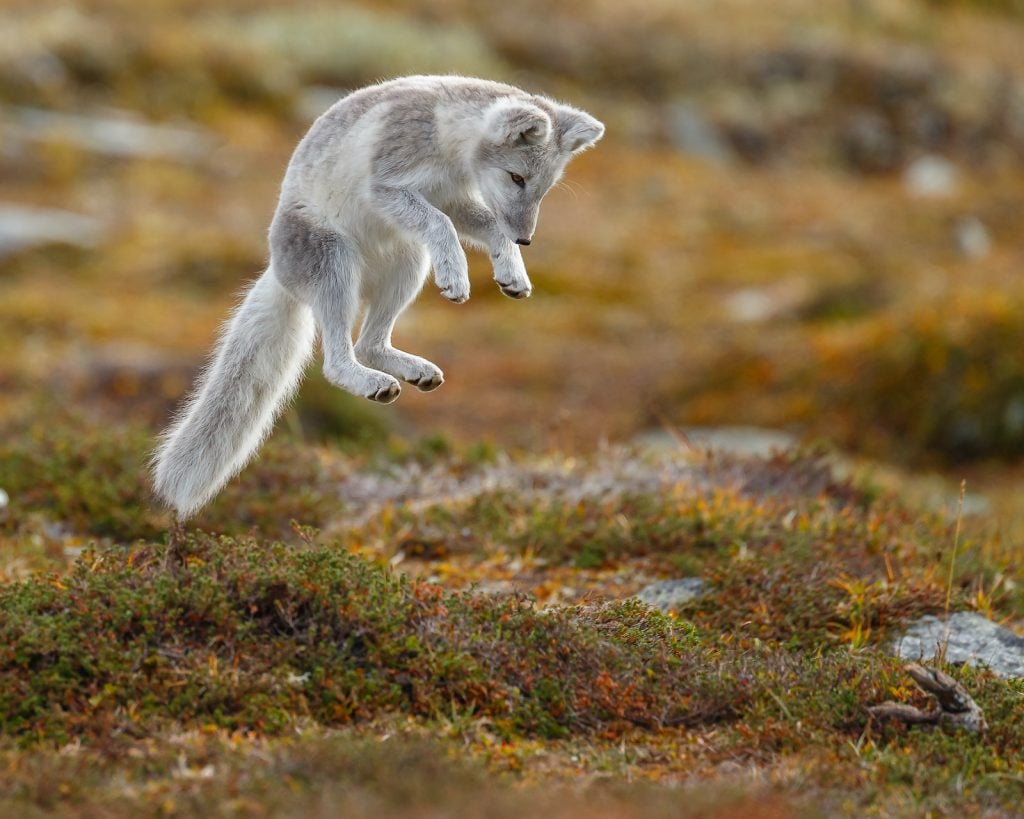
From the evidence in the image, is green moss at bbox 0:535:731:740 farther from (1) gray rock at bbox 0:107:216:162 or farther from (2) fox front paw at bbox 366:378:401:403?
(1) gray rock at bbox 0:107:216:162

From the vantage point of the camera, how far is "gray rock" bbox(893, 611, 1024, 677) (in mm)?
7691

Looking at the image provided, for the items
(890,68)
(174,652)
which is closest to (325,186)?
(174,652)

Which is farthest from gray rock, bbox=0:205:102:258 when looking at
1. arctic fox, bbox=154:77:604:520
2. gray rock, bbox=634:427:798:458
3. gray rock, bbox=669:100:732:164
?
arctic fox, bbox=154:77:604:520

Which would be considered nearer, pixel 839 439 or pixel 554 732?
pixel 554 732

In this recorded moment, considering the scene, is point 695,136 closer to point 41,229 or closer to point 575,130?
point 41,229

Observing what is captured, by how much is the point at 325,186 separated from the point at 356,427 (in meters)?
8.40

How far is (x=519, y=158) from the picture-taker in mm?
7082

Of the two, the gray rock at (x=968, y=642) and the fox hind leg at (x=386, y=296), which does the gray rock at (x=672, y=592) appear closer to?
the gray rock at (x=968, y=642)

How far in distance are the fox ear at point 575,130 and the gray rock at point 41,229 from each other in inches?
784

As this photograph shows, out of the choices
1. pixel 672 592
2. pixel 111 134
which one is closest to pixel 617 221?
pixel 111 134

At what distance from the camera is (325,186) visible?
7.51 metres

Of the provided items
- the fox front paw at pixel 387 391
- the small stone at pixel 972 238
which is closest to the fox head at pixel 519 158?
the fox front paw at pixel 387 391

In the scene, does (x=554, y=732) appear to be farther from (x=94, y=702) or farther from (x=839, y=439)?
→ (x=839, y=439)

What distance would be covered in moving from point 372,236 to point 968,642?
4.20m
